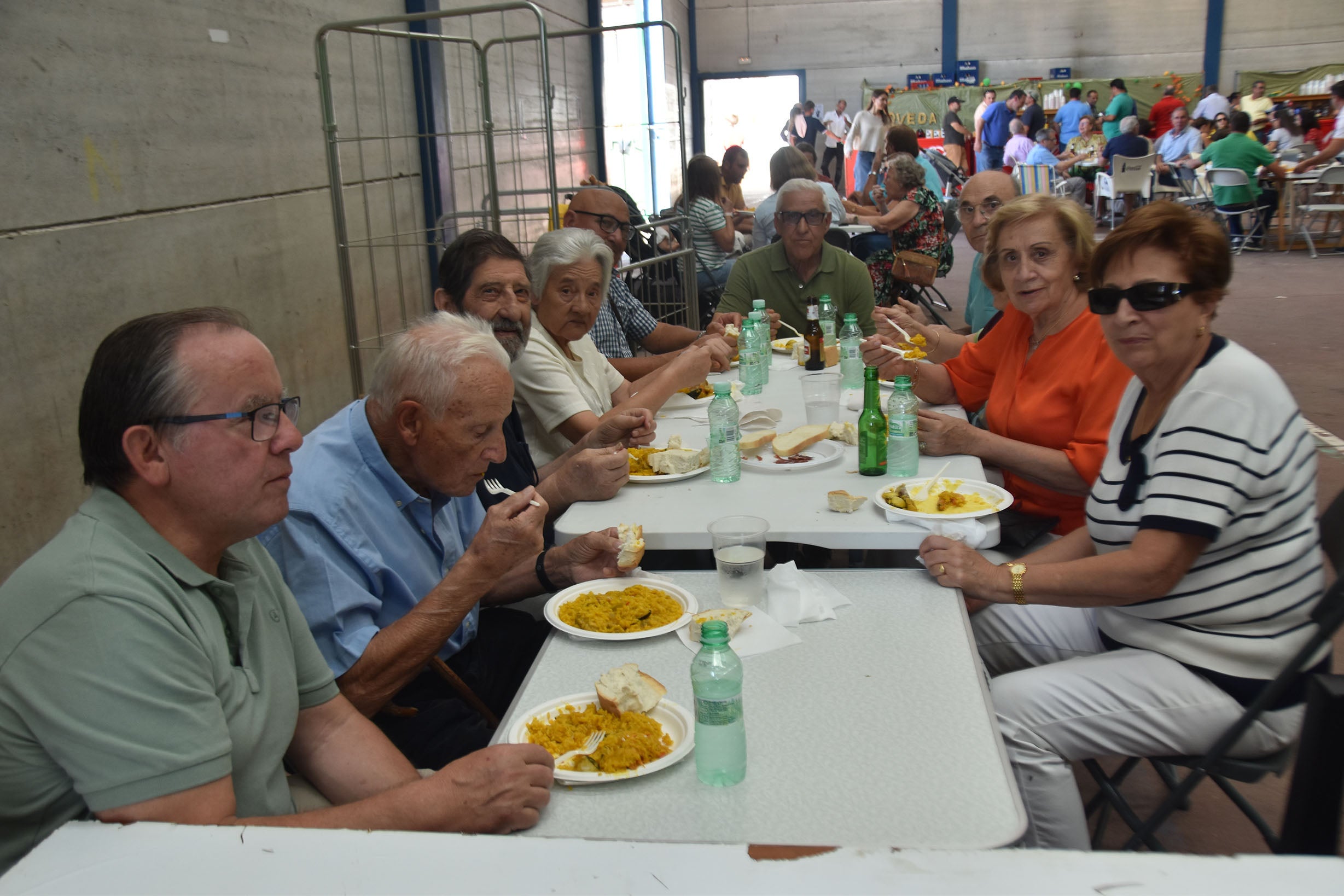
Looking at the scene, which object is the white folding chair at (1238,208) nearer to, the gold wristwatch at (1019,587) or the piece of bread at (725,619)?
the gold wristwatch at (1019,587)

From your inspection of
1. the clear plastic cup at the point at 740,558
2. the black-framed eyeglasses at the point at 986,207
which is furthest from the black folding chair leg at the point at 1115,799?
the black-framed eyeglasses at the point at 986,207

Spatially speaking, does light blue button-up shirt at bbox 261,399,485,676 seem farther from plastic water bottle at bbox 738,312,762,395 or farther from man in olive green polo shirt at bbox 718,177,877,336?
man in olive green polo shirt at bbox 718,177,877,336

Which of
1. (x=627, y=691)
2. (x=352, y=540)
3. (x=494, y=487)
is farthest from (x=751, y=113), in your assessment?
(x=627, y=691)

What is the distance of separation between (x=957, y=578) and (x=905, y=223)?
18.8 ft

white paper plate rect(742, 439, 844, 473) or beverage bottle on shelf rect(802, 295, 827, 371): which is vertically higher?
beverage bottle on shelf rect(802, 295, 827, 371)

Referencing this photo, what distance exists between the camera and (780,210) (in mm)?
4578

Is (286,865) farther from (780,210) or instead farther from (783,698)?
(780,210)

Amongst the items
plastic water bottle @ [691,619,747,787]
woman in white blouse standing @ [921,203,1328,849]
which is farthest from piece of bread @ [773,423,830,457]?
plastic water bottle @ [691,619,747,787]

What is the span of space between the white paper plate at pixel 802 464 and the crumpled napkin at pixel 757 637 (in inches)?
31.3

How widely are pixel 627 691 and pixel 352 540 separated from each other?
0.63m

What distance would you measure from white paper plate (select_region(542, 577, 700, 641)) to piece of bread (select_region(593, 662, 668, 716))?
195 mm

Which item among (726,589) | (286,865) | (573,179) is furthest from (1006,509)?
(573,179)

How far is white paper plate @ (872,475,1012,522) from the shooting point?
212 centimetres

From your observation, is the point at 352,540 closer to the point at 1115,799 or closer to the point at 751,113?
the point at 1115,799
